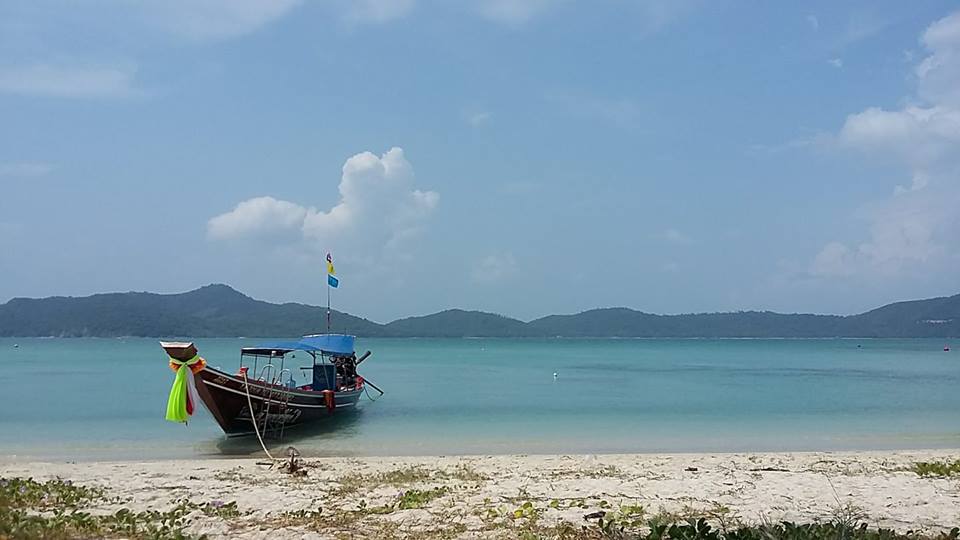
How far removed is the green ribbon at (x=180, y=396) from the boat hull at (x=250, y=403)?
2132 mm

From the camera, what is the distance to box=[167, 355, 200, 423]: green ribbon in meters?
13.1

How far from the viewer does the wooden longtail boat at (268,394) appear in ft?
52.7

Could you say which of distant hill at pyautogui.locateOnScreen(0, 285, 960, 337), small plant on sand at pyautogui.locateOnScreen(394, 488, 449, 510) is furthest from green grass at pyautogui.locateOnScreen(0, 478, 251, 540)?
distant hill at pyautogui.locateOnScreen(0, 285, 960, 337)

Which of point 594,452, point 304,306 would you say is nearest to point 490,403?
point 594,452

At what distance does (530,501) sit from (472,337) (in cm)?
16760

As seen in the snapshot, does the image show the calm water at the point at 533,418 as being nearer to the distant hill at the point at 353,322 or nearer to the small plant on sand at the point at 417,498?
the small plant on sand at the point at 417,498

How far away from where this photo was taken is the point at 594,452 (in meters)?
15.9

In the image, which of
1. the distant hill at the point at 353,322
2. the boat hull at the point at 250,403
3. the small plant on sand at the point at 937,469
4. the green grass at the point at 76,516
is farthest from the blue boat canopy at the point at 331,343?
the distant hill at the point at 353,322

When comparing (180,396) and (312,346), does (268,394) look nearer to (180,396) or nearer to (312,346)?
(312,346)

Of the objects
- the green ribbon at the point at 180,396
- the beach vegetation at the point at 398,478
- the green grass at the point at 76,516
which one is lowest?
the beach vegetation at the point at 398,478

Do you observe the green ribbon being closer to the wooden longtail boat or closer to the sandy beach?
the wooden longtail boat

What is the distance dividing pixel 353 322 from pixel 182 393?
131012 mm

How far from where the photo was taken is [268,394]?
17234 millimetres

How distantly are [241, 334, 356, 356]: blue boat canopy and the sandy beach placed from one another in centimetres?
505
